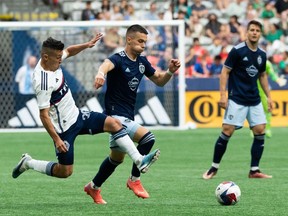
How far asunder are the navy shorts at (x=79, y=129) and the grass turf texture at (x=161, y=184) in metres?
0.52

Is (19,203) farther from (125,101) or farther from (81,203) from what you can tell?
(125,101)

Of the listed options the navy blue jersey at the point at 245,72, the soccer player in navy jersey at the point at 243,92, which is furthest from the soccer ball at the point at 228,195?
the navy blue jersey at the point at 245,72

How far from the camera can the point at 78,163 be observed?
16.2 meters

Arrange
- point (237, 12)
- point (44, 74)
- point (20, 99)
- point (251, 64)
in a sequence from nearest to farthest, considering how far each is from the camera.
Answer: point (44, 74)
point (251, 64)
point (20, 99)
point (237, 12)

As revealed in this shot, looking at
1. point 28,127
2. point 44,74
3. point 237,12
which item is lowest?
point 28,127

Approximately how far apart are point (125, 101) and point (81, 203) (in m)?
1.26

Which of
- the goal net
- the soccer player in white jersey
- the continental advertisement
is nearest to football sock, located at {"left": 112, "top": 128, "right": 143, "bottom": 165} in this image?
the soccer player in white jersey

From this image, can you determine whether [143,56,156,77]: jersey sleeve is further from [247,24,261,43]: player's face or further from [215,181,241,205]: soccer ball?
[247,24,261,43]: player's face

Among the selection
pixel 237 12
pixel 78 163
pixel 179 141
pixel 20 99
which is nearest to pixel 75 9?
pixel 237 12

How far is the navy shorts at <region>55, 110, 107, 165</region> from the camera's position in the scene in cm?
1039

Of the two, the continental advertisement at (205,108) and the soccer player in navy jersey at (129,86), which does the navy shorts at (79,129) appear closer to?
the soccer player in navy jersey at (129,86)

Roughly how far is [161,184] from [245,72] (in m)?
2.06

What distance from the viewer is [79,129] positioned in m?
10.5

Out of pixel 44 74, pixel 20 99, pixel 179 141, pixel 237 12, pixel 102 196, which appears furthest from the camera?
pixel 237 12
